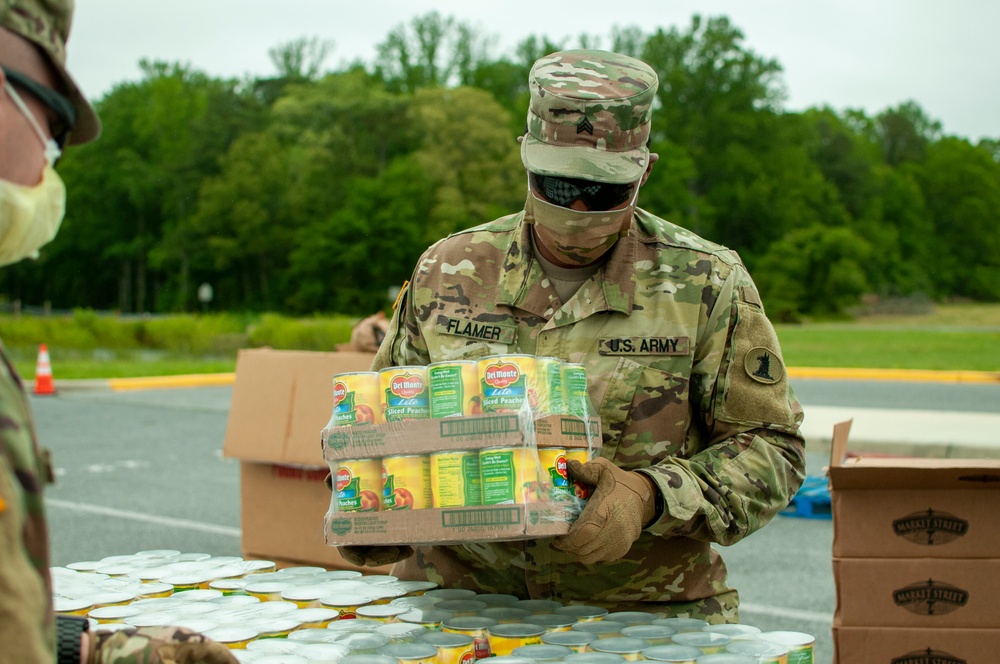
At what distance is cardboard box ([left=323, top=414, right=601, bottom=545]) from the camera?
2285 millimetres

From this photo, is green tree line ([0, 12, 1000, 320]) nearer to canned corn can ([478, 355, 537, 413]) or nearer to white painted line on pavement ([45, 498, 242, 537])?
white painted line on pavement ([45, 498, 242, 537])

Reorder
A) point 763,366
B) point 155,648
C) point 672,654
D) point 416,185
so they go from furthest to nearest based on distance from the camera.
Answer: point 416,185, point 763,366, point 672,654, point 155,648

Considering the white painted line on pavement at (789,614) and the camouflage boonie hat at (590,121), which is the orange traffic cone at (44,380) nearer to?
the white painted line on pavement at (789,614)

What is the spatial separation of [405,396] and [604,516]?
54 cm

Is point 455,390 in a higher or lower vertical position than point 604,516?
higher

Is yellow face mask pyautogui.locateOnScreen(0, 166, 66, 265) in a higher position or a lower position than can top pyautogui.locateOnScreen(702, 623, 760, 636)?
higher

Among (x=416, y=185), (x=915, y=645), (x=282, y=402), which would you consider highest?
(x=416, y=185)

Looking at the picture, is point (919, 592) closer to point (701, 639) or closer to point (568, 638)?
point (701, 639)

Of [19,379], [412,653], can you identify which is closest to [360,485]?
[412,653]

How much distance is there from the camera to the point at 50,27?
1387mm

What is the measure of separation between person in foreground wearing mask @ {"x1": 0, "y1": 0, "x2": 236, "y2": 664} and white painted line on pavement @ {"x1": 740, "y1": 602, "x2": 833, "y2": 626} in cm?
484

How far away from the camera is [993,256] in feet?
252

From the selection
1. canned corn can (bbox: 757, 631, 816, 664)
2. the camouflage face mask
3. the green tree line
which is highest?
the green tree line

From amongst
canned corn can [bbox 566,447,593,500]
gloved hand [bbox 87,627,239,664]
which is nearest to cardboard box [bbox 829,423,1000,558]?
canned corn can [bbox 566,447,593,500]
